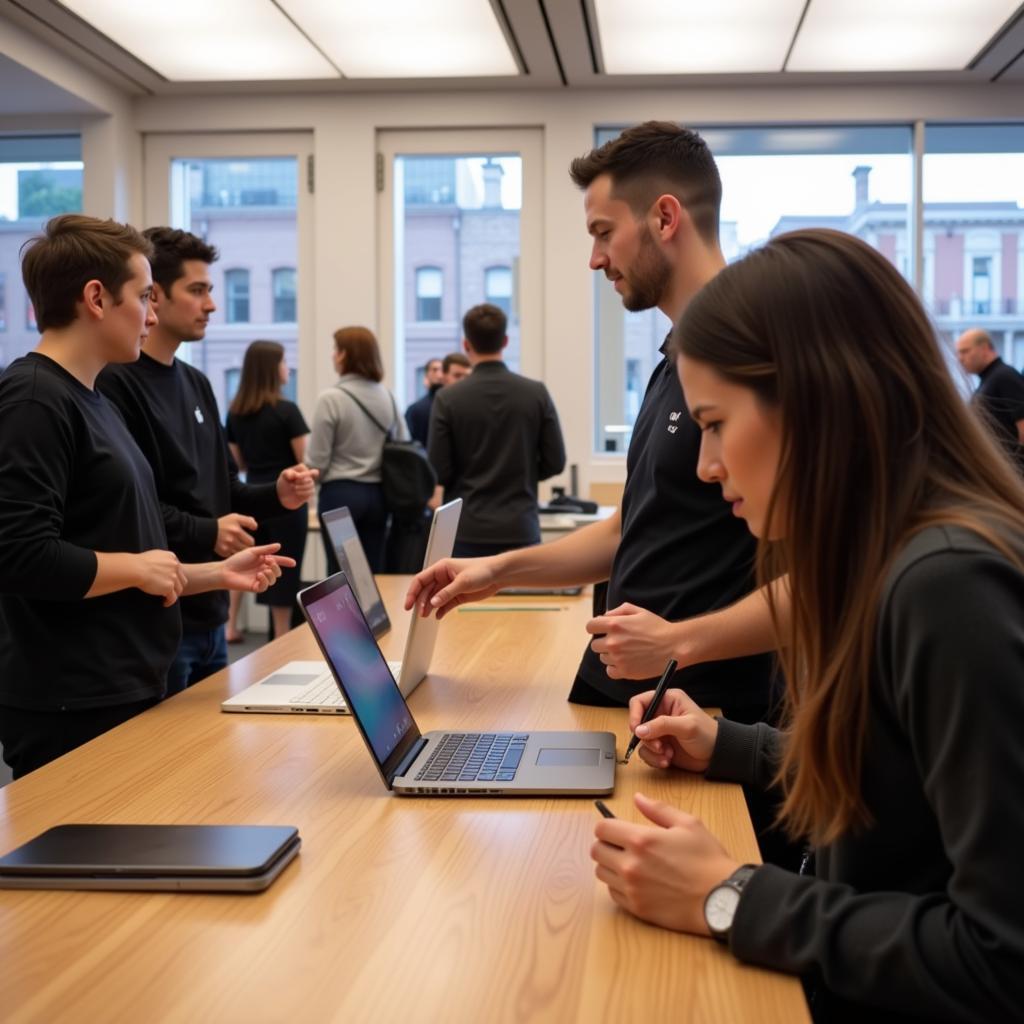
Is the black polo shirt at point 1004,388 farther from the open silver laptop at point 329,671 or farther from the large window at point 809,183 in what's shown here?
the open silver laptop at point 329,671

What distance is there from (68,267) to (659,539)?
1129mm

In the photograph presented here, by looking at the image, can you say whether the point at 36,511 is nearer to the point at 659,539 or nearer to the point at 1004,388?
the point at 659,539

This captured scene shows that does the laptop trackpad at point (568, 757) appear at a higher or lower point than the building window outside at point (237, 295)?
lower

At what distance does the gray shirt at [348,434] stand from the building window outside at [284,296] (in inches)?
76.1

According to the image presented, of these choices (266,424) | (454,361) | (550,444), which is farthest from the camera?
(454,361)

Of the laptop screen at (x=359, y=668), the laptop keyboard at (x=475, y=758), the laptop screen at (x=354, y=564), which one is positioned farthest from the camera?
the laptop screen at (x=354, y=564)

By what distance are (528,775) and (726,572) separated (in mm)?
450

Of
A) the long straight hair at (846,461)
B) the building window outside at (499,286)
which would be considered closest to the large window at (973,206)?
the building window outside at (499,286)

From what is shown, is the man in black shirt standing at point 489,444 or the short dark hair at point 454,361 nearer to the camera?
the man in black shirt standing at point 489,444

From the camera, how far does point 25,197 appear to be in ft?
22.5

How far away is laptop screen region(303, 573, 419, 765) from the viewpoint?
54.4 inches

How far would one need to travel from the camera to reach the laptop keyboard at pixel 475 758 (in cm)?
148

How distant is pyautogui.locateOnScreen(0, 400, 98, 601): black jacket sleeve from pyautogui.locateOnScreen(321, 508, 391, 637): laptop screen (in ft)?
1.69

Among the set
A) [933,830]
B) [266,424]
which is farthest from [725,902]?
[266,424]
